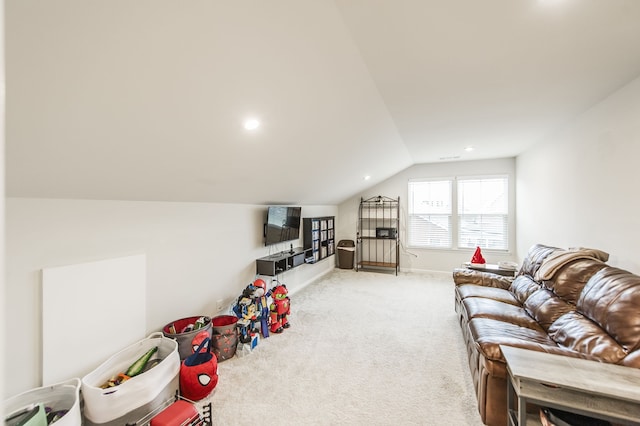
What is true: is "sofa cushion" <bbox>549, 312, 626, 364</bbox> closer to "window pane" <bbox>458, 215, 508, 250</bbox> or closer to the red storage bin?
the red storage bin

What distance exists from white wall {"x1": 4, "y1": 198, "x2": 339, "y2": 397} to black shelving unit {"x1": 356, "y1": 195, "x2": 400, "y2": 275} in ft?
10.00

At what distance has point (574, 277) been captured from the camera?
222 centimetres

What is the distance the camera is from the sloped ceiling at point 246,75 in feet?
3.65

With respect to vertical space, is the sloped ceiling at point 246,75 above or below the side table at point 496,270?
above

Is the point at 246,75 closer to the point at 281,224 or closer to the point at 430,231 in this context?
the point at 281,224

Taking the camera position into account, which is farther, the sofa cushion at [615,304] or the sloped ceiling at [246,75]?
the sofa cushion at [615,304]

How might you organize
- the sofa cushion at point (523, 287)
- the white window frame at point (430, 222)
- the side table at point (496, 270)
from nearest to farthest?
1. the sofa cushion at point (523, 287)
2. the side table at point (496, 270)
3. the white window frame at point (430, 222)

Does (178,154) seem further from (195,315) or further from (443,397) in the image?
(443,397)

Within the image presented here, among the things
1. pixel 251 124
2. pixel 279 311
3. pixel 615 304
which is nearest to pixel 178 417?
pixel 279 311

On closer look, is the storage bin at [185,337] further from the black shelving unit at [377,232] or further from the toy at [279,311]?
the black shelving unit at [377,232]

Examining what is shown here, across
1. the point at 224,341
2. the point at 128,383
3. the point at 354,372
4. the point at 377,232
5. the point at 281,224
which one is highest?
the point at 281,224

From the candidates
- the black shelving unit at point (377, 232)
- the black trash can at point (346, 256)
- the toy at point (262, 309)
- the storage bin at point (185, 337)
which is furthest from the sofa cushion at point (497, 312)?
the black trash can at point (346, 256)

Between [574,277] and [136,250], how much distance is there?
12.0 ft

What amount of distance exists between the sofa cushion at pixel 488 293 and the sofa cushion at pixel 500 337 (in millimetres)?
577
